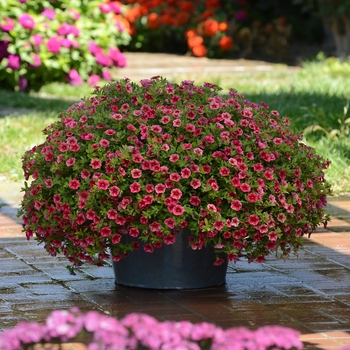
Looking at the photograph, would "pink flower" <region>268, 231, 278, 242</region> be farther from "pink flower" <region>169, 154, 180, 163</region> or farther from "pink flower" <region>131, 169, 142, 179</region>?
"pink flower" <region>131, 169, 142, 179</region>

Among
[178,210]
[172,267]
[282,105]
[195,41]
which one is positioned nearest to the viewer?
[178,210]

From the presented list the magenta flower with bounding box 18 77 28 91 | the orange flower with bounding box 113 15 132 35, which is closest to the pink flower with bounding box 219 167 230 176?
the magenta flower with bounding box 18 77 28 91

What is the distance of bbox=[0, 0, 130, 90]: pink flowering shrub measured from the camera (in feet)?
37.6

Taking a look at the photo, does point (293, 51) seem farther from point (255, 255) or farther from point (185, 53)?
point (255, 255)

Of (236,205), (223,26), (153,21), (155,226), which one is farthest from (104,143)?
(153,21)

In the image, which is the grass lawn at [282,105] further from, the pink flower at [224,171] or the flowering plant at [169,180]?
the pink flower at [224,171]

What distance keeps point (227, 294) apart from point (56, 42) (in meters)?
7.70

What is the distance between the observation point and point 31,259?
508 cm

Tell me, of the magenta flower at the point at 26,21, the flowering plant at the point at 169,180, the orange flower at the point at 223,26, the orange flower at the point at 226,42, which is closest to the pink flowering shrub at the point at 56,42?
the magenta flower at the point at 26,21

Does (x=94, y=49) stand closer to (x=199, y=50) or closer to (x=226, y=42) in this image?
(x=199, y=50)

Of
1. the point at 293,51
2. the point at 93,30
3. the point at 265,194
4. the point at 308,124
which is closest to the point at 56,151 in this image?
the point at 265,194

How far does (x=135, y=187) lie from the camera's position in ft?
13.1

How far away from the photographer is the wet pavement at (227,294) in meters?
3.99

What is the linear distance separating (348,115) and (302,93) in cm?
176
